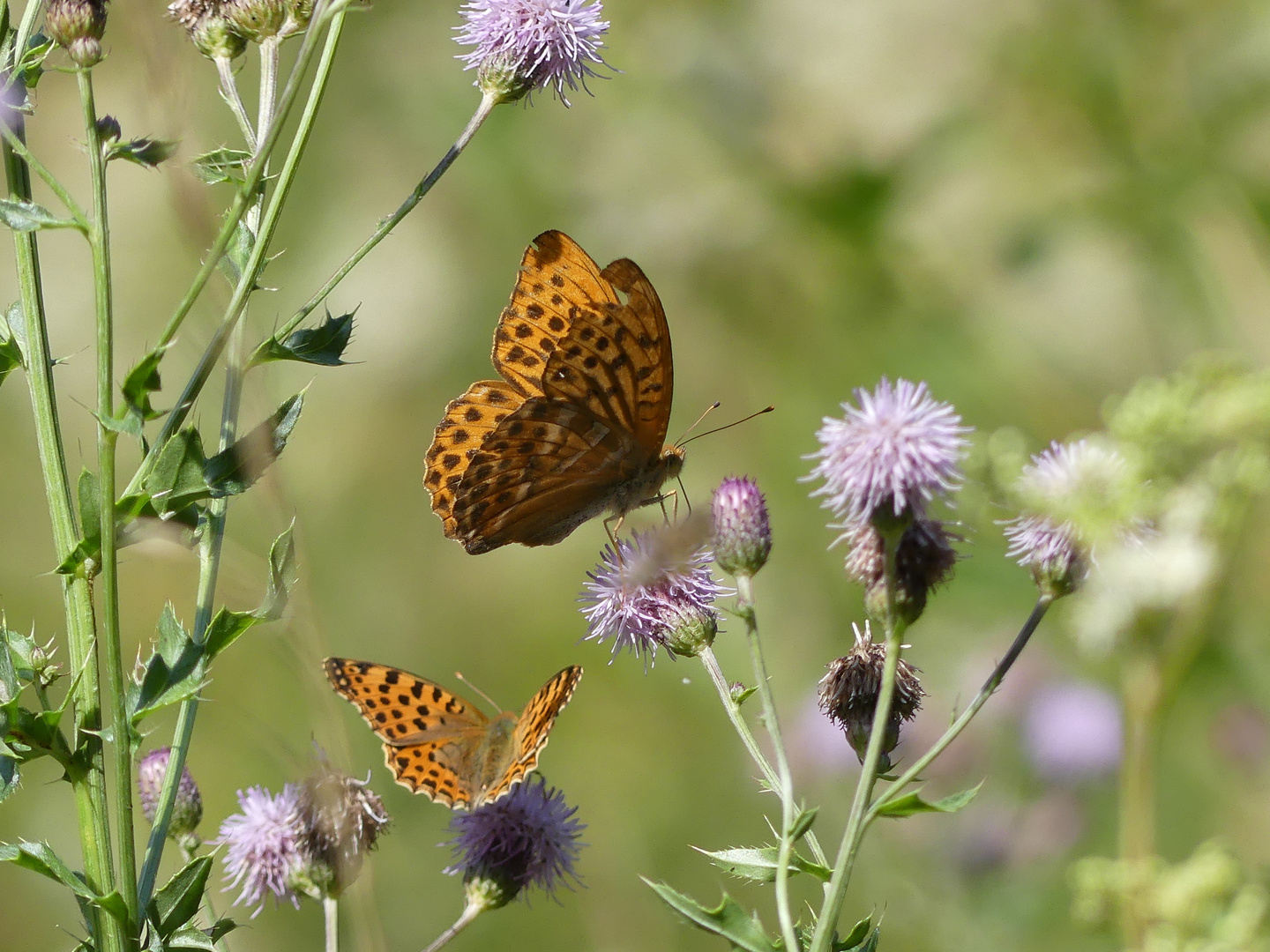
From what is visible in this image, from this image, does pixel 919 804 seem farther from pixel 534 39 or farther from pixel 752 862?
pixel 534 39

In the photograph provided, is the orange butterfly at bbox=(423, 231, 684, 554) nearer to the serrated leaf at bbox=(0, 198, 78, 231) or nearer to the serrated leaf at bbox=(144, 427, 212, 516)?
the serrated leaf at bbox=(144, 427, 212, 516)

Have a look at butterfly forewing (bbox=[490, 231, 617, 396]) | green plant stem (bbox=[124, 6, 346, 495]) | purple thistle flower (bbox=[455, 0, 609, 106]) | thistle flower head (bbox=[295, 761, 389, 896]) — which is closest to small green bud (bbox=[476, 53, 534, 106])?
purple thistle flower (bbox=[455, 0, 609, 106])

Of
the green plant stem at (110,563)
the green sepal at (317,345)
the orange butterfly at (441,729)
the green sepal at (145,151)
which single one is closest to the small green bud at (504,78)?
the green sepal at (317,345)

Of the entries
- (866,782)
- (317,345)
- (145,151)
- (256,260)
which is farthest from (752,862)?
(145,151)

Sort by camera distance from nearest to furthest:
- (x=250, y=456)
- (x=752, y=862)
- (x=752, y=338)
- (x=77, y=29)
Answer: (x=250, y=456) < (x=752, y=862) < (x=77, y=29) < (x=752, y=338)

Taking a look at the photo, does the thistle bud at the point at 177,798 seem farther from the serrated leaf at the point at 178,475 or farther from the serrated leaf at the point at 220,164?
the serrated leaf at the point at 220,164

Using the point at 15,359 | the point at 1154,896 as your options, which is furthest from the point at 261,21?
the point at 1154,896
